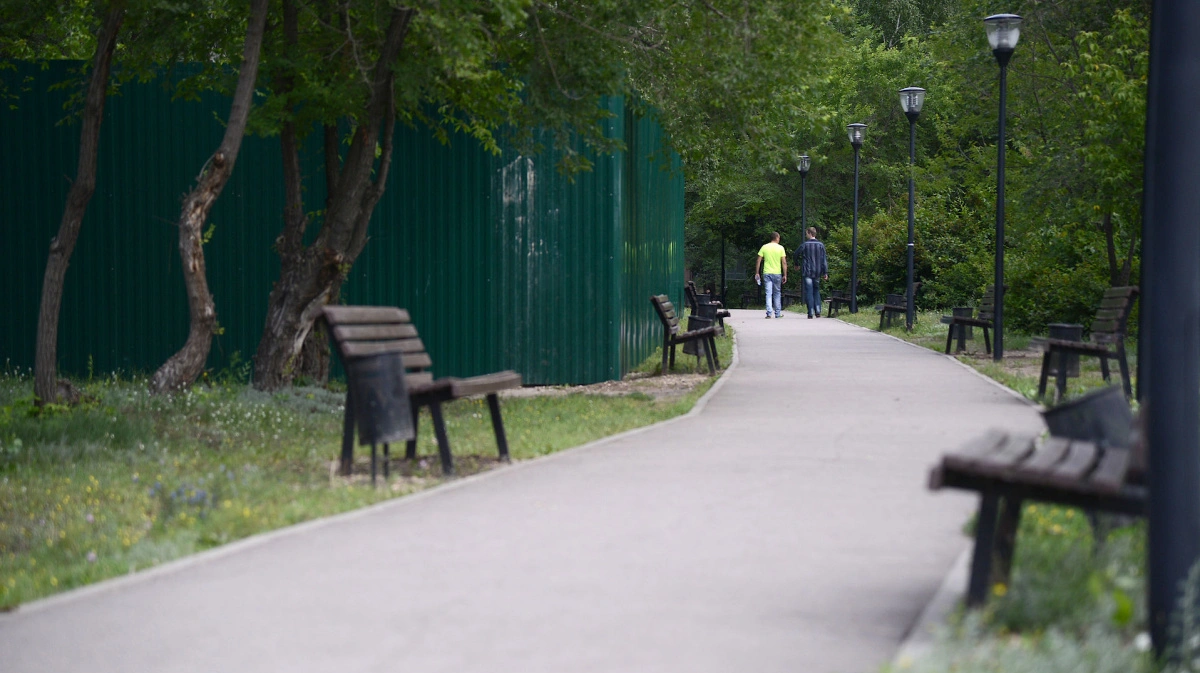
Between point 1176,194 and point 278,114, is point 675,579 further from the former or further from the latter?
point 278,114

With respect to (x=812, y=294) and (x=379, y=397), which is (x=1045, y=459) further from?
(x=812, y=294)

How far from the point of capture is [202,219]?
13.5 metres

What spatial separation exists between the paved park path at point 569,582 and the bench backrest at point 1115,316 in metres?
5.43

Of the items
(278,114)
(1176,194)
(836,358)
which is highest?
(278,114)

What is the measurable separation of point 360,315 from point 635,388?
292 inches

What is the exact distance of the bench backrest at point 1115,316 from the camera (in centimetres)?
1399

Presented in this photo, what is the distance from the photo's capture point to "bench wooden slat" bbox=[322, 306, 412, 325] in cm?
893

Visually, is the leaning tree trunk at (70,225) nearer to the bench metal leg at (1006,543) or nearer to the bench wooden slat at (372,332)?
the bench wooden slat at (372,332)

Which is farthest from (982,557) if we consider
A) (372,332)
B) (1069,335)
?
(1069,335)

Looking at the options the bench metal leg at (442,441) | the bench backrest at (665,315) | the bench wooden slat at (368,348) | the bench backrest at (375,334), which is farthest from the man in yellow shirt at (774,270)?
the bench metal leg at (442,441)

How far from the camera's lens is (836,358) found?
2003 cm

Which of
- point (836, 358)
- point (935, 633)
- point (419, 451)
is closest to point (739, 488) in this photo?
point (419, 451)

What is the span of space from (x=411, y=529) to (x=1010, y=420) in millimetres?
6401

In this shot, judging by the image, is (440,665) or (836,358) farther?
(836,358)
